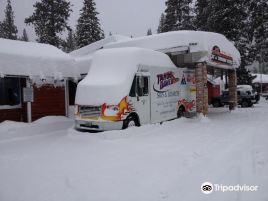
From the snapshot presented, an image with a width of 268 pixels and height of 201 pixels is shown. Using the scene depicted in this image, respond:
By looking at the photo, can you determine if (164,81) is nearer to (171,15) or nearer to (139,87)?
(139,87)

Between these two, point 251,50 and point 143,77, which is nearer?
point 143,77

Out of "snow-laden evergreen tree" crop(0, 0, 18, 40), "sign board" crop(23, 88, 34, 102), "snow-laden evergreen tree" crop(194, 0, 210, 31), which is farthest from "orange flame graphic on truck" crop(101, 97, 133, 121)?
"snow-laden evergreen tree" crop(0, 0, 18, 40)

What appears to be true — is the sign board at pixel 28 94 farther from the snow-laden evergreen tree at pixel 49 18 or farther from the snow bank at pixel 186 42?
the snow-laden evergreen tree at pixel 49 18

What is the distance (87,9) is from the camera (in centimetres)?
3706

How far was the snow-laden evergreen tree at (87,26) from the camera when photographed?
1436 inches

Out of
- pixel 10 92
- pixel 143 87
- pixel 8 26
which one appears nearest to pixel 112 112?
pixel 143 87

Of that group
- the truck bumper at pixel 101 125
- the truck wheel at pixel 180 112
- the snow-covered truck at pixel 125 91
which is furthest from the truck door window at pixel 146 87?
the truck wheel at pixel 180 112

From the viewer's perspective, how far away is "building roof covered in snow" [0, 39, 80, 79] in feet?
42.3

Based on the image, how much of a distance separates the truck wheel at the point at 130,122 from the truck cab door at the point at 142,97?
254mm

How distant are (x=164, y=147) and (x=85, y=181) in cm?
348

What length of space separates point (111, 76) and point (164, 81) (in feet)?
10.4

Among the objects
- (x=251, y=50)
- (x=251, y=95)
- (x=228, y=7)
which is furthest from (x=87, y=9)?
(x=251, y=95)

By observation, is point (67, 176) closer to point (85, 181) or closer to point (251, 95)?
point (85, 181)

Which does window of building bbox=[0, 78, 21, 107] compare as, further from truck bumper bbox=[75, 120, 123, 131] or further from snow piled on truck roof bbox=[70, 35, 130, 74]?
truck bumper bbox=[75, 120, 123, 131]
